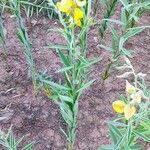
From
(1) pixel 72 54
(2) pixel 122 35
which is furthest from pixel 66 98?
(2) pixel 122 35

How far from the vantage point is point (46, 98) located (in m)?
1.55

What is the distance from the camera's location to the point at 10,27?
1.80 m

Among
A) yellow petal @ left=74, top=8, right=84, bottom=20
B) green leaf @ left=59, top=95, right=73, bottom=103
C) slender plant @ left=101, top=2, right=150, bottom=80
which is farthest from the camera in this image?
slender plant @ left=101, top=2, right=150, bottom=80

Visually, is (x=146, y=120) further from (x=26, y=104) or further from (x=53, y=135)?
(x=26, y=104)

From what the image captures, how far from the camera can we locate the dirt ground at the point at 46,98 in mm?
1447

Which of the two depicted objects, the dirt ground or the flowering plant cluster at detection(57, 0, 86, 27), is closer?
the flowering plant cluster at detection(57, 0, 86, 27)

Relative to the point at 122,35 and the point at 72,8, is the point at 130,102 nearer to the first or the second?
the point at 72,8

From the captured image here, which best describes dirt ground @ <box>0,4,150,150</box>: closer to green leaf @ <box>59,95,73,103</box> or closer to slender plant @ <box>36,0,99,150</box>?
slender plant @ <box>36,0,99,150</box>

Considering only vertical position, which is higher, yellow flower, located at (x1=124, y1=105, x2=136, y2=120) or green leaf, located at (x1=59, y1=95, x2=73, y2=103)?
yellow flower, located at (x1=124, y1=105, x2=136, y2=120)

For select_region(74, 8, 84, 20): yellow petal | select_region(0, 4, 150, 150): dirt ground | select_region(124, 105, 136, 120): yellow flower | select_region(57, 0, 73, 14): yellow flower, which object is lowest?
select_region(0, 4, 150, 150): dirt ground

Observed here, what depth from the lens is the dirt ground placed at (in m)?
1.45

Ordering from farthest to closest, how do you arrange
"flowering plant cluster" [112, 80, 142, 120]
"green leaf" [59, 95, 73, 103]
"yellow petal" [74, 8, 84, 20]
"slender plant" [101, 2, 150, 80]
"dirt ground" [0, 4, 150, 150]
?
"dirt ground" [0, 4, 150, 150]
"slender plant" [101, 2, 150, 80]
"green leaf" [59, 95, 73, 103]
"yellow petal" [74, 8, 84, 20]
"flowering plant cluster" [112, 80, 142, 120]

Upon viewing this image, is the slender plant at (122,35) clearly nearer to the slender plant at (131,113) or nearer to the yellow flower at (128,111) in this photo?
the slender plant at (131,113)

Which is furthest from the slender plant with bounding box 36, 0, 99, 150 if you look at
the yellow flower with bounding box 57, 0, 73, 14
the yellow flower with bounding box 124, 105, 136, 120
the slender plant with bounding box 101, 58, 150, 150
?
the yellow flower with bounding box 124, 105, 136, 120
